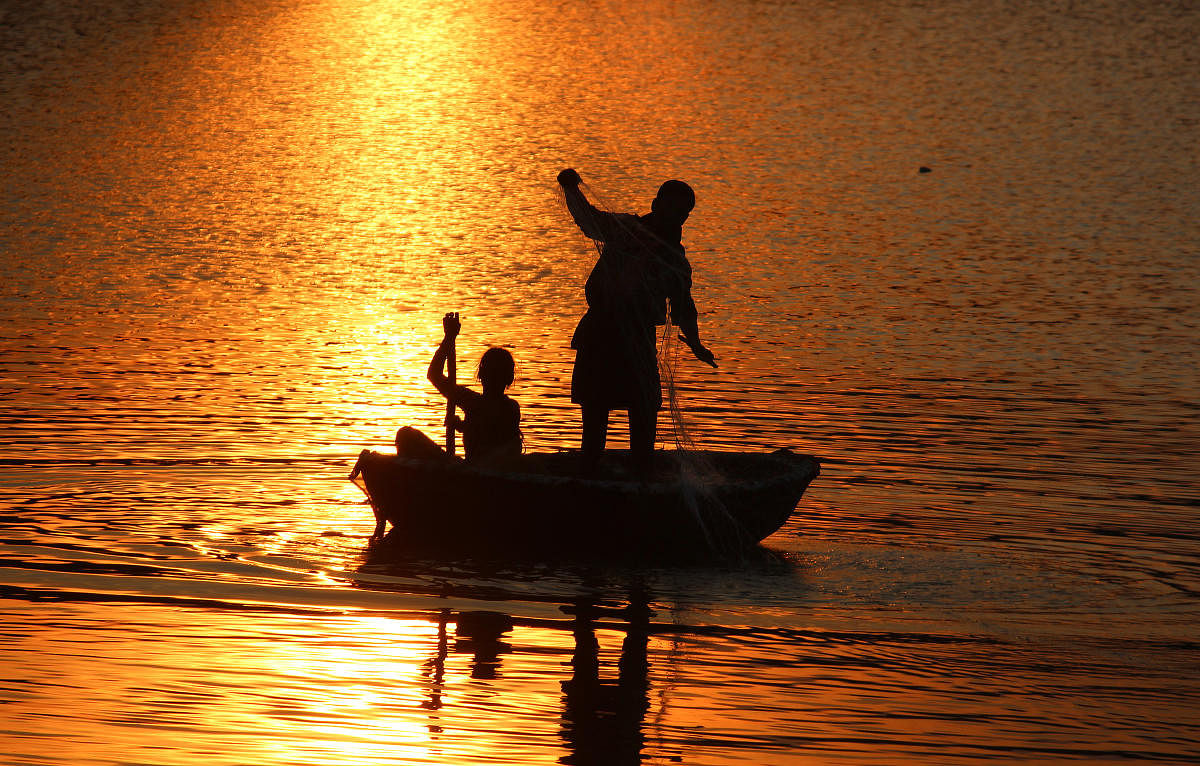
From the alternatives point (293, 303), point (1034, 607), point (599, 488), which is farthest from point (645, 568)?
point (293, 303)

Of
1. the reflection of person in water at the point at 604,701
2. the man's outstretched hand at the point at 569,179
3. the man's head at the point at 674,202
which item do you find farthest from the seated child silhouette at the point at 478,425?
Answer: the reflection of person in water at the point at 604,701

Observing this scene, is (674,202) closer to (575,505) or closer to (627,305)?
(627,305)

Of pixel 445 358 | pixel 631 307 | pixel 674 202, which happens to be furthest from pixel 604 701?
pixel 445 358

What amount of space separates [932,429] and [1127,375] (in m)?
4.18

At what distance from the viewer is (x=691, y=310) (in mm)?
10297

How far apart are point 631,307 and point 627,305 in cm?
3

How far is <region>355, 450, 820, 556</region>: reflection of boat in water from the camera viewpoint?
10070 millimetres

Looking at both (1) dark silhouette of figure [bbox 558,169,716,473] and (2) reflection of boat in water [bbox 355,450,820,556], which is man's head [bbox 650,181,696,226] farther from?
(2) reflection of boat in water [bbox 355,450,820,556]

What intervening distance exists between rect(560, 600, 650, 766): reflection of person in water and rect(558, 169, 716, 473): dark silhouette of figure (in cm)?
167

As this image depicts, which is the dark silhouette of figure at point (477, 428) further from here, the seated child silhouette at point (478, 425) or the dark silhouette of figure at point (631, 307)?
the dark silhouette of figure at point (631, 307)

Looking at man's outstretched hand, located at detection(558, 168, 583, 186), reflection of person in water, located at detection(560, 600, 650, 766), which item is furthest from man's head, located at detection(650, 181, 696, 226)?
reflection of person in water, located at detection(560, 600, 650, 766)

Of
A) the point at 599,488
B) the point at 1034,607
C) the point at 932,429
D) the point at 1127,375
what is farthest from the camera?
the point at 1127,375

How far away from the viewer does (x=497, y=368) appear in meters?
10.5

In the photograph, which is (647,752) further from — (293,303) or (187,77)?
(187,77)
